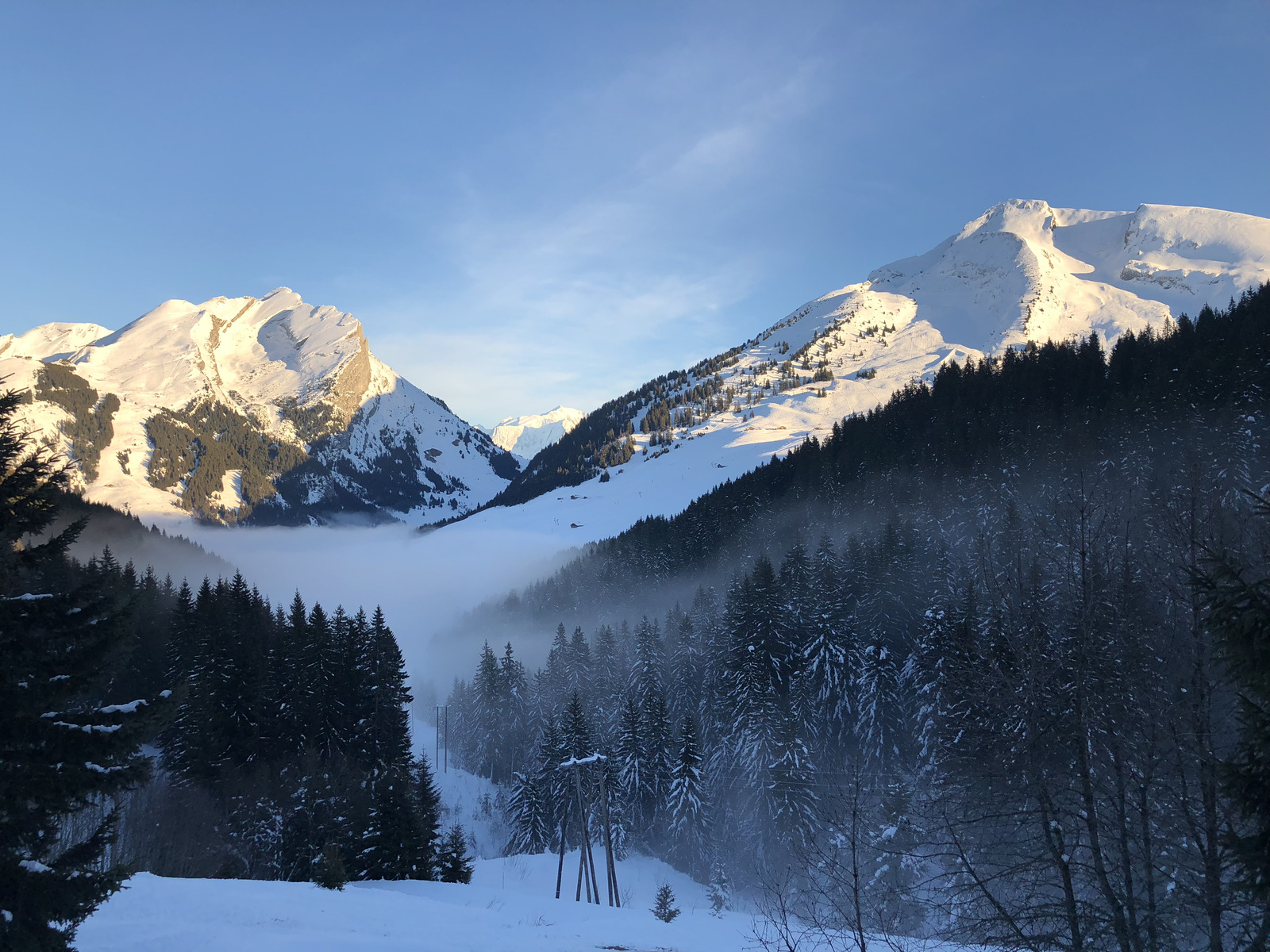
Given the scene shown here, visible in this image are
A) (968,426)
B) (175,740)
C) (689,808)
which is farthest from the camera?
(968,426)

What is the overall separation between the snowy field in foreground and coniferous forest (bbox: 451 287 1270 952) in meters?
4.50

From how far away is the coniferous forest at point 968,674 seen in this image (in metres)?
7.76

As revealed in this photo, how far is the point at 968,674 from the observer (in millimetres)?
8406

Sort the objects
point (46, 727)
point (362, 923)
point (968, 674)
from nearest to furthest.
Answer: point (968, 674)
point (46, 727)
point (362, 923)

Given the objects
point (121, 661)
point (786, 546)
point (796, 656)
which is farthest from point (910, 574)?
point (121, 661)

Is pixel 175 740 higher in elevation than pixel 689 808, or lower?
higher

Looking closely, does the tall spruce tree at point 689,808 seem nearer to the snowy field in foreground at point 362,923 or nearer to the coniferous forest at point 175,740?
the coniferous forest at point 175,740

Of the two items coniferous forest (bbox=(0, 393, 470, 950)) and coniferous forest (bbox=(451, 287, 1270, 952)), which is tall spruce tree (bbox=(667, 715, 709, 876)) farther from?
coniferous forest (bbox=(0, 393, 470, 950))

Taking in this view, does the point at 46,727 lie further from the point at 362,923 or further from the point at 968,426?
the point at 968,426

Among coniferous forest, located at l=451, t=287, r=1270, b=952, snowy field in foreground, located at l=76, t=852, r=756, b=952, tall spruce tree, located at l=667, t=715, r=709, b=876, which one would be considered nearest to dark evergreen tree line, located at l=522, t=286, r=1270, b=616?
coniferous forest, located at l=451, t=287, r=1270, b=952

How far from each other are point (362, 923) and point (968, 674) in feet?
56.6

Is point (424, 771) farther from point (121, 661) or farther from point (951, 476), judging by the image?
point (951, 476)

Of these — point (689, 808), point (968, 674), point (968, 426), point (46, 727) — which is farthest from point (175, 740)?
point (968, 426)

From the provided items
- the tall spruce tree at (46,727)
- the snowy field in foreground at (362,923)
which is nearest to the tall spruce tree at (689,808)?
the snowy field in foreground at (362,923)
